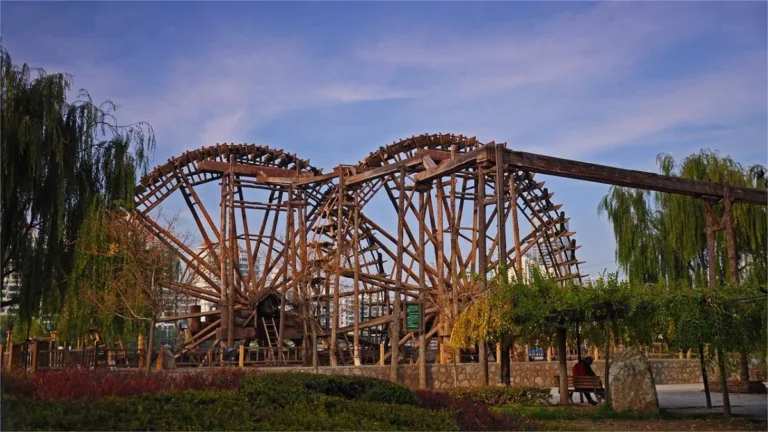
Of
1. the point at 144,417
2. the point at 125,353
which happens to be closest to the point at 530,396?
the point at 144,417

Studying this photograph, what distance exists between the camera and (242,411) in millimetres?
7867

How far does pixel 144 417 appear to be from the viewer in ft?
23.6

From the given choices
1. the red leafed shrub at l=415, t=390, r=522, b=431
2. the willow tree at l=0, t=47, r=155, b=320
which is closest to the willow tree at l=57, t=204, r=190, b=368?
the willow tree at l=0, t=47, r=155, b=320

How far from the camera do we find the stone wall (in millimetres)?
19125

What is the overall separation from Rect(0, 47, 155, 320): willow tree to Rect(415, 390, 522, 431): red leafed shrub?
23.8 feet

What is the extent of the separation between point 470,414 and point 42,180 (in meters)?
9.06

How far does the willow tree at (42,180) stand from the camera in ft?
45.4

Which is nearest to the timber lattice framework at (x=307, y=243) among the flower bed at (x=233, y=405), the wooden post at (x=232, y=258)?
the wooden post at (x=232, y=258)

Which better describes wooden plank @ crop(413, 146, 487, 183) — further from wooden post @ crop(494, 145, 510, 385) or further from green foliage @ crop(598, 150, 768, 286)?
green foliage @ crop(598, 150, 768, 286)

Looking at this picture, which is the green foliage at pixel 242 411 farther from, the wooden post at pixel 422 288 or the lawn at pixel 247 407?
the wooden post at pixel 422 288

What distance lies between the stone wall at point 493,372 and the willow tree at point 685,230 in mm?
2628

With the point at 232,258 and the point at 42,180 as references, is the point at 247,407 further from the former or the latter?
Answer: the point at 232,258

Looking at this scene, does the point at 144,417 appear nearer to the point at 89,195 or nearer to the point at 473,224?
the point at 89,195

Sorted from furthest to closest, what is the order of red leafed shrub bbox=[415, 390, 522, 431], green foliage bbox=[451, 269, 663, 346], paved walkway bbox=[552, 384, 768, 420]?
paved walkway bbox=[552, 384, 768, 420] → green foliage bbox=[451, 269, 663, 346] → red leafed shrub bbox=[415, 390, 522, 431]
